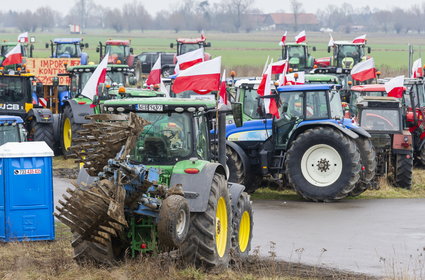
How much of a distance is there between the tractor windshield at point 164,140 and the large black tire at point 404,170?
9679mm

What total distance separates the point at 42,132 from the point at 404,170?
31.1 feet

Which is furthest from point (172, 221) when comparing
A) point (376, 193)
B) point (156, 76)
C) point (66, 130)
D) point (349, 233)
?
point (156, 76)

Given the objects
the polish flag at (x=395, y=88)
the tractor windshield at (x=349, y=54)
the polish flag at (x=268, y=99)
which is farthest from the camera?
the tractor windshield at (x=349, y=54)

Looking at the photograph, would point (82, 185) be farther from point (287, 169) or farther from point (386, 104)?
point (386, 104)

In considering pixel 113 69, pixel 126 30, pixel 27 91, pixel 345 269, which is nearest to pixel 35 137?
pixel 27 91

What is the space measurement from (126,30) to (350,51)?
Result: 133m

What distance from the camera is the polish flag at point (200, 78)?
13883 millimetres

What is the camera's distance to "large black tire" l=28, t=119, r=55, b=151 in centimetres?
2420

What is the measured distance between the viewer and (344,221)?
16297 millimetres

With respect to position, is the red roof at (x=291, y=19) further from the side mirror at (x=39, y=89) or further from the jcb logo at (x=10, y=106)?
the jcb logo at (x=10, y=106)

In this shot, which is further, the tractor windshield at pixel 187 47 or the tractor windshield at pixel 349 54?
the tractor windshield at pixel 187 47

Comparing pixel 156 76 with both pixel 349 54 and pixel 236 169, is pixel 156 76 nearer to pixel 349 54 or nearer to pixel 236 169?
pixel 236 169

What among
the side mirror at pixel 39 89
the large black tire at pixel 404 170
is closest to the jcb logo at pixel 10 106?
the side mirror at pixel 39 89

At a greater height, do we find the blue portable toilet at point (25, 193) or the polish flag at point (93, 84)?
the polish flag at point (93, 84)
